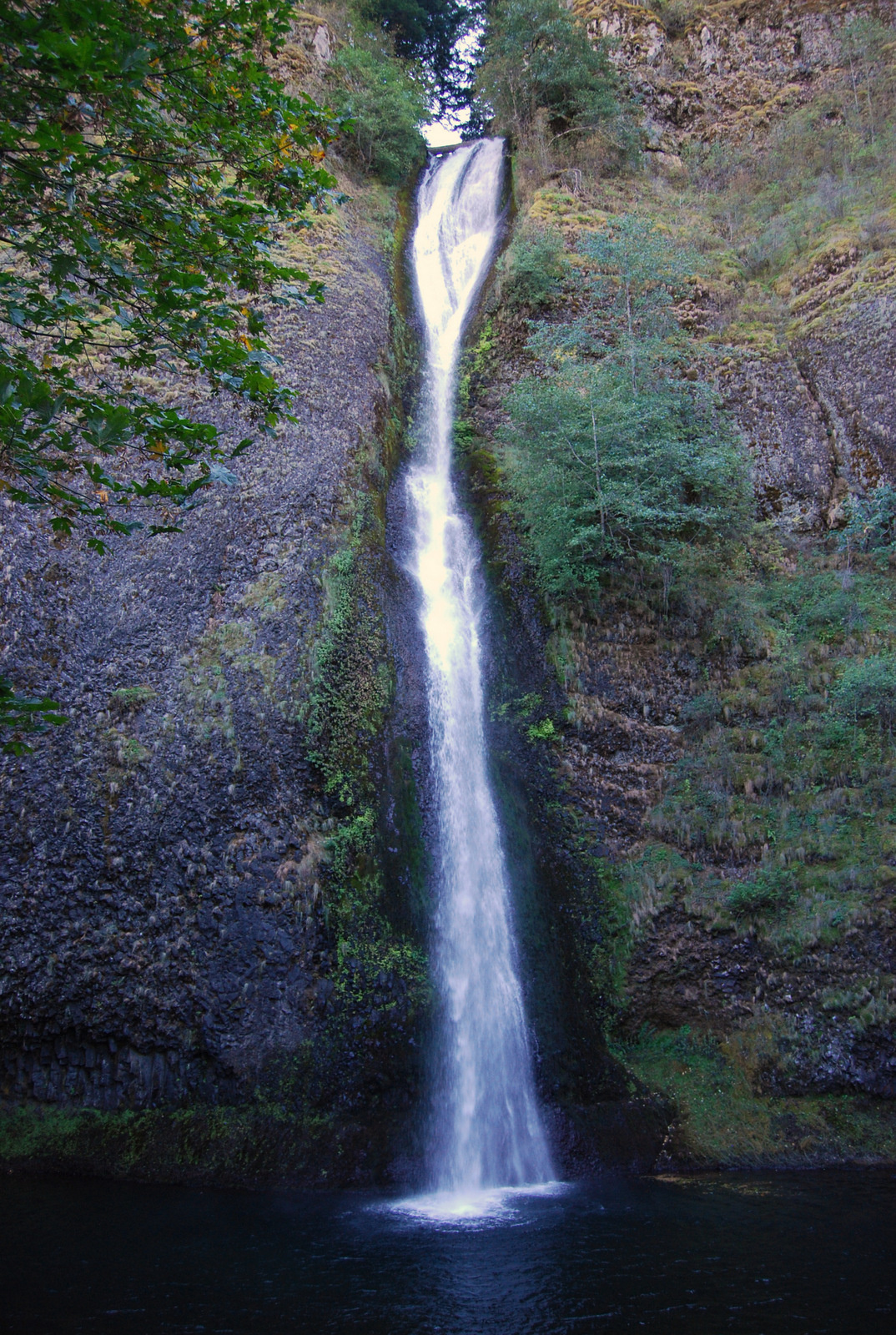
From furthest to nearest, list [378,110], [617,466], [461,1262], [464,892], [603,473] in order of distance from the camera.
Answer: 1. [378,110]
2. [603,473]
3. [617,466]
4. [464,892]
5. [461,1262]

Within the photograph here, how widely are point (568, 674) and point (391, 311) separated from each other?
36.8ft

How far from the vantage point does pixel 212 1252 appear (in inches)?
266

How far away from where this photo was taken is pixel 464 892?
1059 cm

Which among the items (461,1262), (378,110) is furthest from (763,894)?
(378,110)

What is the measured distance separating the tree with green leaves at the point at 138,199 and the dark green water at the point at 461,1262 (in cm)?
460

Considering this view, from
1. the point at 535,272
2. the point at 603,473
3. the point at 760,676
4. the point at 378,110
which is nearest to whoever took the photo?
the point at 760,676

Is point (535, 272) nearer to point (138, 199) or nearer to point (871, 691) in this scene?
point (871, 691)

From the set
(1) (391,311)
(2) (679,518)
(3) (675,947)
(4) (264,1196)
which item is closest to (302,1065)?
(4) (264,1196)

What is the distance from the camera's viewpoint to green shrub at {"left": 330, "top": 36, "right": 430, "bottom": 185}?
22297mm

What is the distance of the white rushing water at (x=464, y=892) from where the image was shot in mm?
8883

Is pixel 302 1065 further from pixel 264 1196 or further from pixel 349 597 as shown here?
pixel 349 597

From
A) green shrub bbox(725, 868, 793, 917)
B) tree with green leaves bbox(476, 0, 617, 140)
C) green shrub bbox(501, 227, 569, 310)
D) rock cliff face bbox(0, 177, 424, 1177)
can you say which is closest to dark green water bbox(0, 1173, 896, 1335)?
rock cliff face bbox(0, 177, 424, 1177)

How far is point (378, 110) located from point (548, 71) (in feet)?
17.5

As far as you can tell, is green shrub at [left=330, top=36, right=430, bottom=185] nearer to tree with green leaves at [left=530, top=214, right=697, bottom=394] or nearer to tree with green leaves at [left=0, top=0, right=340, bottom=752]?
tree with green leaves at [left=530, top=214, right=697, bottom=394]
